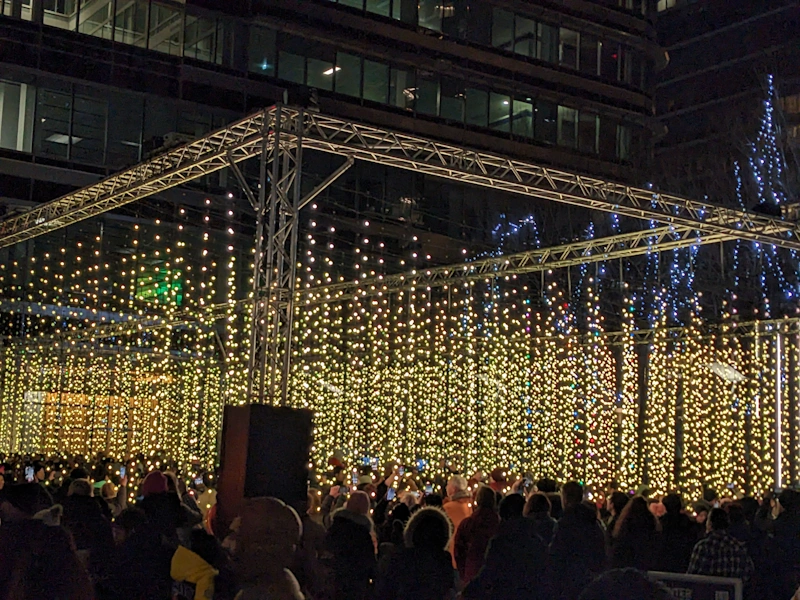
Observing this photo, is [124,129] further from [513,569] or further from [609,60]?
[513,569]

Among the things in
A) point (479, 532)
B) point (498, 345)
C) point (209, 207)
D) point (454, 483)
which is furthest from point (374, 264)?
point (479, 532)

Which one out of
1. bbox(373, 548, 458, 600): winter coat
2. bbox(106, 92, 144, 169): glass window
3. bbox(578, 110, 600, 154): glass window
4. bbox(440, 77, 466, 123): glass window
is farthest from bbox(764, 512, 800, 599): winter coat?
bbox(578, 110, 600, 154): glass window

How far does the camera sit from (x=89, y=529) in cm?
711

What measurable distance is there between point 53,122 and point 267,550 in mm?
25353

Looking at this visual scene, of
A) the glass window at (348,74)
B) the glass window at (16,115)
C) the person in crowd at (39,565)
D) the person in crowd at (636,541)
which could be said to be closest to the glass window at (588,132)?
the glass window at (348,74)

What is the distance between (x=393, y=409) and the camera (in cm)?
2427

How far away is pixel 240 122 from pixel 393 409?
11.7 meters

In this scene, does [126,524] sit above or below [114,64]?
below

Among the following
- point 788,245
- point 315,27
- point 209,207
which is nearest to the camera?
point 788,245

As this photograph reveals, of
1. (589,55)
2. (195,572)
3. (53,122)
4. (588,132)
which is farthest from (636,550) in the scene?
(589,55)

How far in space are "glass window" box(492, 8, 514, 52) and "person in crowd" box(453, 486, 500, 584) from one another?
30.1 meters

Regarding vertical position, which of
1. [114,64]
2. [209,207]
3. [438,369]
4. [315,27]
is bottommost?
[438,369]

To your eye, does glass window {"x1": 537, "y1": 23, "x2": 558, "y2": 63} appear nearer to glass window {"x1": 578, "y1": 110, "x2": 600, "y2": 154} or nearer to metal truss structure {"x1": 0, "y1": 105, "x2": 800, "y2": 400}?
glass window {"x1": 578, "y1": 110, "x2": 600, "y2": 154}

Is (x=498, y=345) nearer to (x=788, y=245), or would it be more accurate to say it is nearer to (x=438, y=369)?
(x=438, y=369)
